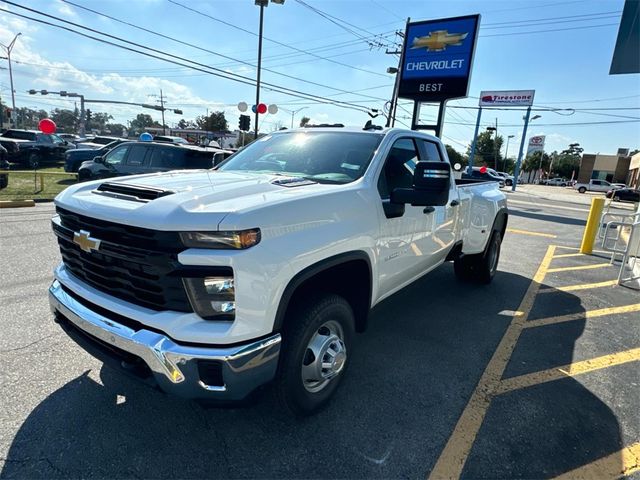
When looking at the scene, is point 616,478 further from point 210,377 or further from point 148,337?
point 148,337

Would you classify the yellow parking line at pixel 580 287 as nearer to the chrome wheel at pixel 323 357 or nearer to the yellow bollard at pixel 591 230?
the yellow bollard at pixel 591 230

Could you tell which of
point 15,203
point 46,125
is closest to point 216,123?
point 46,125

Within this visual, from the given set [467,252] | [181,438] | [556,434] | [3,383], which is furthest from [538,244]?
[3,383]

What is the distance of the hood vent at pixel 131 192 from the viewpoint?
2148 millimetres

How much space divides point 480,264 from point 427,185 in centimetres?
340

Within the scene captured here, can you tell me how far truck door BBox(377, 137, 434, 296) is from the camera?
2.93 metres

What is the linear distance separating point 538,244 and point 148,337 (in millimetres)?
9955

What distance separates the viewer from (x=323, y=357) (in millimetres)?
2520

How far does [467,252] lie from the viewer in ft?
16.5

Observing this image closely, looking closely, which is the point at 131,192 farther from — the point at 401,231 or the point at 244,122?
the point at 244,122

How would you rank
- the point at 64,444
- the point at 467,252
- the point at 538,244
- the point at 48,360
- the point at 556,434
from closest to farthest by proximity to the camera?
the point at 64,444
the point at 556,434
the point at 48,360
the point at 467,252
the point at 538,244

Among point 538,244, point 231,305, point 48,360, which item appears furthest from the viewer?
point 538,244

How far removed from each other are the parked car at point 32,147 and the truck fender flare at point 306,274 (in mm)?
20535

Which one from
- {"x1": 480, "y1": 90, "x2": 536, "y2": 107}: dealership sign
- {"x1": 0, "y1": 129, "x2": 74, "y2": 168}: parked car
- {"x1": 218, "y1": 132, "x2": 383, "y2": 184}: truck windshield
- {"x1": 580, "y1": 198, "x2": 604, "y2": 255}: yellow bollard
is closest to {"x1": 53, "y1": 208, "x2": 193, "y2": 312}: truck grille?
{"x1": 218, "y1": 132, "x2": 383, "y2": 184}: truck windshield
